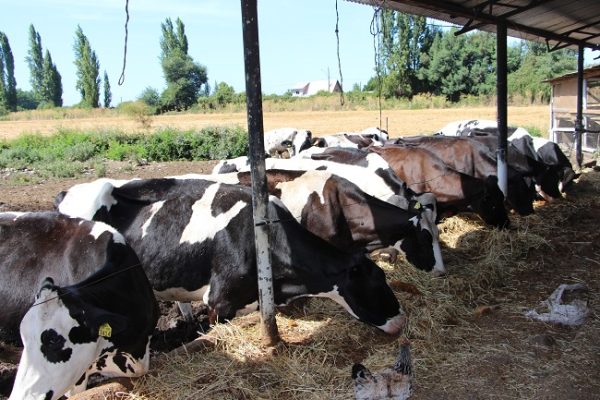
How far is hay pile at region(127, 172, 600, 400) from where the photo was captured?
385 centimetres

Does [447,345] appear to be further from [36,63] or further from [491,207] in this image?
[36,63]

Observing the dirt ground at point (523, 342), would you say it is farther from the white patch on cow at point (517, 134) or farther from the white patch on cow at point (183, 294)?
the white patch on cow at point (517, 134)

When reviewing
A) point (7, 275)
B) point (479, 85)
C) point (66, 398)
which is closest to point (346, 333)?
point (66, 398)

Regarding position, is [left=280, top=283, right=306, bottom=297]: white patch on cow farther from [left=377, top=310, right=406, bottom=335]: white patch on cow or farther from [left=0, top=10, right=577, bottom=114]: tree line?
[left=0, top=10, right=577, bottom=114]: tree line

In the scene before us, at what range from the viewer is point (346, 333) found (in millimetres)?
4789

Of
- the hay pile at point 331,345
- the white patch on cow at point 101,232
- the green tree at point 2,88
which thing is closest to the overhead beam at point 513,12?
the hay pile at point 331,345

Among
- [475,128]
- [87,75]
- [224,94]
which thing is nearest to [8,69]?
[87,75]

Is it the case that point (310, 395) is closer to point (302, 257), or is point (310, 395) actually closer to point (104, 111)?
point (302, 257)

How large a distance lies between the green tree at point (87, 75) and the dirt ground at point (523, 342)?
60366 mm

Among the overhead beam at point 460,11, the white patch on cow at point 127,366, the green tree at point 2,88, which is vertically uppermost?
the green tree at point 2,88

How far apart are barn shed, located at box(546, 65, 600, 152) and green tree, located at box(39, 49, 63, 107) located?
235 feet

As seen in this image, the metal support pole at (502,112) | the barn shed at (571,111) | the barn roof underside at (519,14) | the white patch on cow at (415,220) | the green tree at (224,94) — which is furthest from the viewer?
the green tree at (224,94)

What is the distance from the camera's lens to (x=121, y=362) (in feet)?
12.2

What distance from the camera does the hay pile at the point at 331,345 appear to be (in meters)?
3.85
